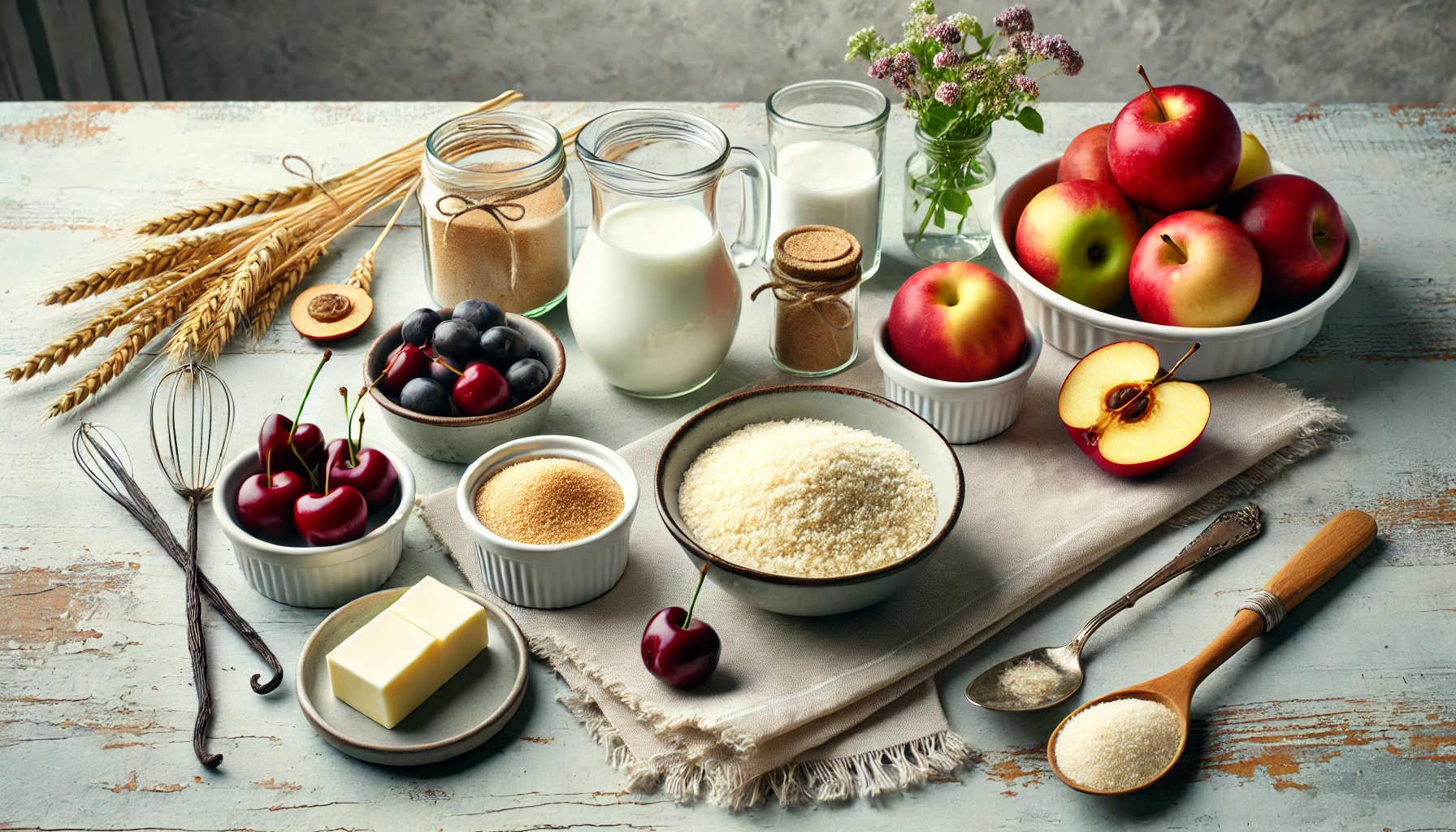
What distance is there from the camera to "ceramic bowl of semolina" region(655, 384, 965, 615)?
3.20 ft

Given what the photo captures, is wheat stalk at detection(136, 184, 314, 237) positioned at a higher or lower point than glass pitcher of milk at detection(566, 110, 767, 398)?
lower

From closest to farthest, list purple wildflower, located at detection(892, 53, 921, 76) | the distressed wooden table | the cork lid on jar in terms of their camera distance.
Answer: the distressed wooden table
the cork lid on jar
purple wildflower, located at detection(892, 53, 921, 76)

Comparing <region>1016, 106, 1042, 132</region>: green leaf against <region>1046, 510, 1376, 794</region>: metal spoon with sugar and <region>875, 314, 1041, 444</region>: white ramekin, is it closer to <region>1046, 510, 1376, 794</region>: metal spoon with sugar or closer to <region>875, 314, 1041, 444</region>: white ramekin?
<region>875, 314, 1041, 444</region>: white ramekin

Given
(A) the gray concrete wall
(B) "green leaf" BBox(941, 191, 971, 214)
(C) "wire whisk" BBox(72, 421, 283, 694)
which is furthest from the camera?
(A) the gray concrete wall

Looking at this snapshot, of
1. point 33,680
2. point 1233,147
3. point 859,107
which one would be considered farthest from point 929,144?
point 33,680

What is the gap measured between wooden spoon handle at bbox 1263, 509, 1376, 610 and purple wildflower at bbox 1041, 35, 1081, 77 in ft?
1.95

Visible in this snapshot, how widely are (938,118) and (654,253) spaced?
17.7 inches

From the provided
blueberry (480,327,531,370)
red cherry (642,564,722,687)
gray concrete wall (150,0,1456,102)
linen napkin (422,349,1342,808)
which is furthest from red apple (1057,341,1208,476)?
gray concrete wall (150,0,1456,102)

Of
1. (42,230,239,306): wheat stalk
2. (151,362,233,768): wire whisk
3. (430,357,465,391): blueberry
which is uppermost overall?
(430,357,465,391): blueberry

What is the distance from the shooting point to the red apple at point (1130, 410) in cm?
118

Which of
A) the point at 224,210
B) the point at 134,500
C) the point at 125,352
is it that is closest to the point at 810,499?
the point at 134,500

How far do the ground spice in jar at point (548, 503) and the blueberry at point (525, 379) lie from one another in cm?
15

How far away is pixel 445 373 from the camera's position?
1.22 meters

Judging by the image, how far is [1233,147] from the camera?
4.45 feet
